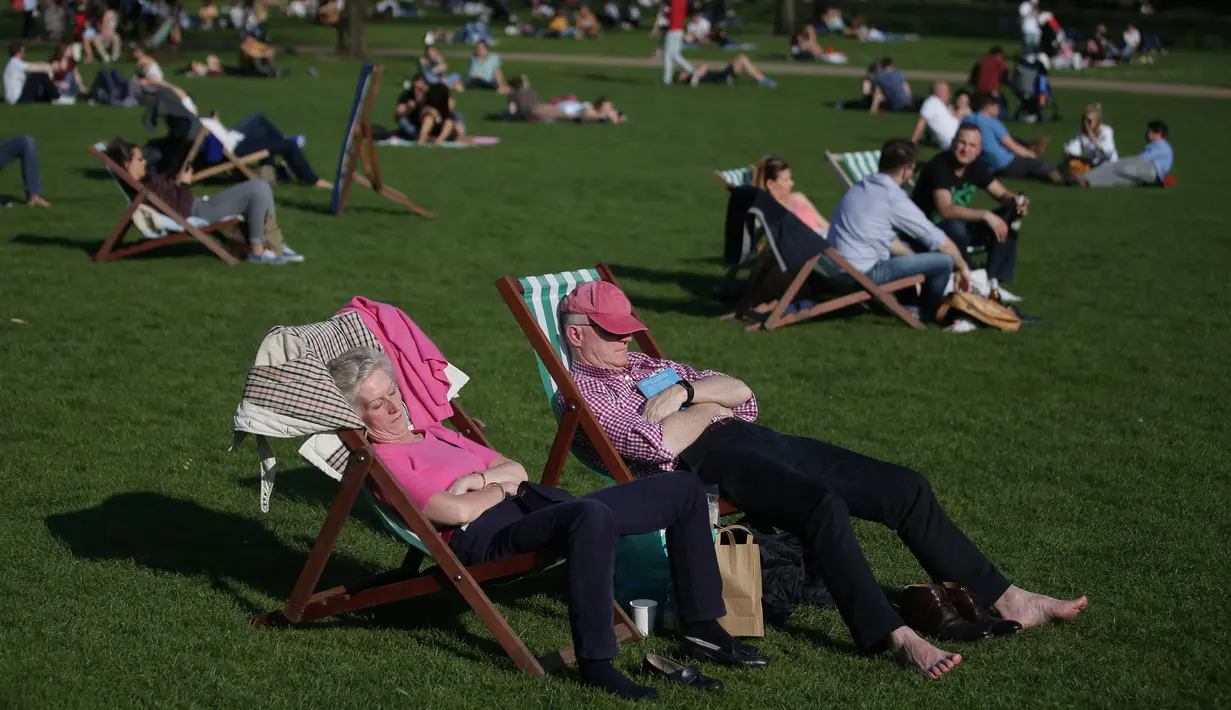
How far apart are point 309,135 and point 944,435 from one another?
15166 mm

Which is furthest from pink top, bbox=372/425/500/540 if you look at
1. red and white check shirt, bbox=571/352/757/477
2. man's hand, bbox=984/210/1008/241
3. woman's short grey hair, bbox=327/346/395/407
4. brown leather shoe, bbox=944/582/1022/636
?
man's hand, bbox=984/210/1008/241

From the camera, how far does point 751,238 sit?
994 cm

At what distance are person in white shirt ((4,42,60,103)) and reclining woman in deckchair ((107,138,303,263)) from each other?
13887 mm

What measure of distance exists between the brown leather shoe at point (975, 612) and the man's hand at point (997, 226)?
231 inches

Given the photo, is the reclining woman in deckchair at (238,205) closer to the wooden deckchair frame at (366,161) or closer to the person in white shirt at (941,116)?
the wooden deckchair frame at (366,161)

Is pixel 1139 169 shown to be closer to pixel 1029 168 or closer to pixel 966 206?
pixel 1029 168

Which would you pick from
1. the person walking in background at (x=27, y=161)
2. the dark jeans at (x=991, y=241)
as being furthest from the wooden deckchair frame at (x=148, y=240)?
the dark jeans at (x=991, y=241)

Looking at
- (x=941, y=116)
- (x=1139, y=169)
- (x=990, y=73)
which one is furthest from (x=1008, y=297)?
(x=990, y=73)

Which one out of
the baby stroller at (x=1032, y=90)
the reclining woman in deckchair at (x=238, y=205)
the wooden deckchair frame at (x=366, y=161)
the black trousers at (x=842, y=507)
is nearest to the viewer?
the black trousers at (x=842, y=507)

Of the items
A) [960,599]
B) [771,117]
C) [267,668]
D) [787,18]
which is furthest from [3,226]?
[787,18]

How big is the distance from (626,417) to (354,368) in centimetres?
107

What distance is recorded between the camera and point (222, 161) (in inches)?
617

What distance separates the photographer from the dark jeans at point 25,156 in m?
14.3

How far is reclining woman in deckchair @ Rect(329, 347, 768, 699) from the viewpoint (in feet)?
14.5
